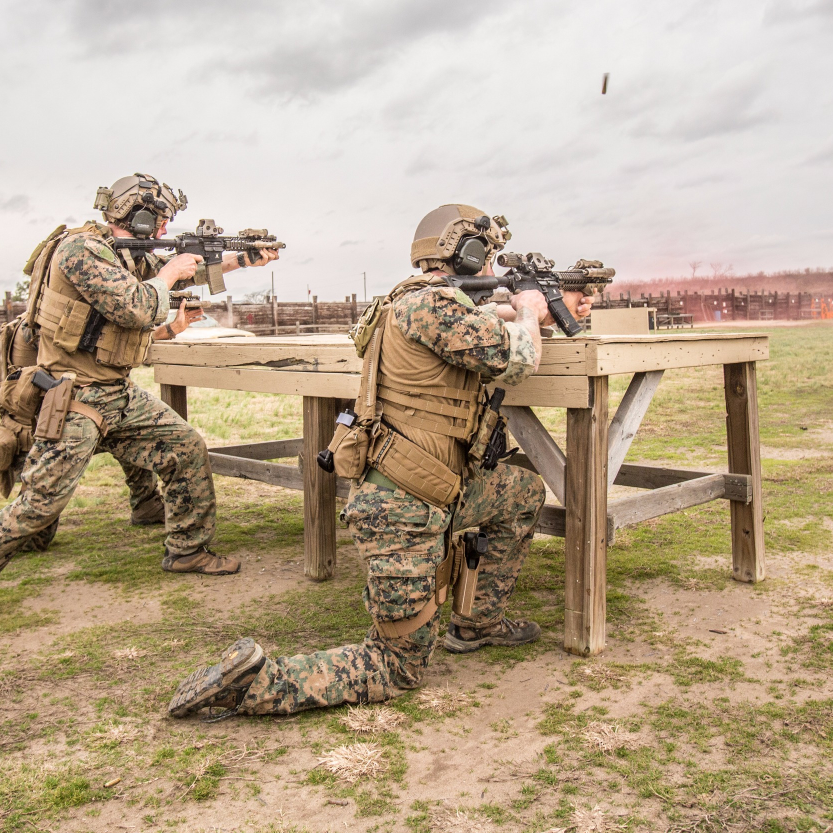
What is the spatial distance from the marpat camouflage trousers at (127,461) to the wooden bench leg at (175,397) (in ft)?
4.12

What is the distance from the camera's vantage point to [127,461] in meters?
5.23

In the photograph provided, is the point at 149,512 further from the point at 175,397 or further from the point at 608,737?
the point at 608,737

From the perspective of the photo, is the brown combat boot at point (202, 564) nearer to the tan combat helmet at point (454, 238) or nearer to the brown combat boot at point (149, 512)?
the brown combat boot at point (149, 512)

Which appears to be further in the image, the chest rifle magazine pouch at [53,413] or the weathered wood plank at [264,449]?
the weathered wood plank at [264,449]

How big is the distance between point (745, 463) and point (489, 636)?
211 centimetres

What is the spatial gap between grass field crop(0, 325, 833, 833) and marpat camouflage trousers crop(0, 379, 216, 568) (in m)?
0.44

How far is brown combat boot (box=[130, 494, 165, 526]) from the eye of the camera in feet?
21.4

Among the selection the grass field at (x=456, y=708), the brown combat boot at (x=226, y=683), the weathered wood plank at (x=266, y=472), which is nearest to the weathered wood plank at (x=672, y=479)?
the grass field at (x=456, y=708)

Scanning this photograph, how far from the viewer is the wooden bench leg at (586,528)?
377cm

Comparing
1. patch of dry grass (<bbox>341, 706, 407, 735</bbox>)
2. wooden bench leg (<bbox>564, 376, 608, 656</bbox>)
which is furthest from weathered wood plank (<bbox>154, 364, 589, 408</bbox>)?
patch of dry grass (<bbox>341, 706, 407, 735</bbox>)

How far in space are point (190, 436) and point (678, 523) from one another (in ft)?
12.5

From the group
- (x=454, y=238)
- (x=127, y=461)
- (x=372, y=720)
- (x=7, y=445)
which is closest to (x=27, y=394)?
(x=7, y=445)

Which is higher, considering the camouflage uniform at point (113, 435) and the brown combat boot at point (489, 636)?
the camouflage uniform at point (113, 435)

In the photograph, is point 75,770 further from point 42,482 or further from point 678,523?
point 678,523
